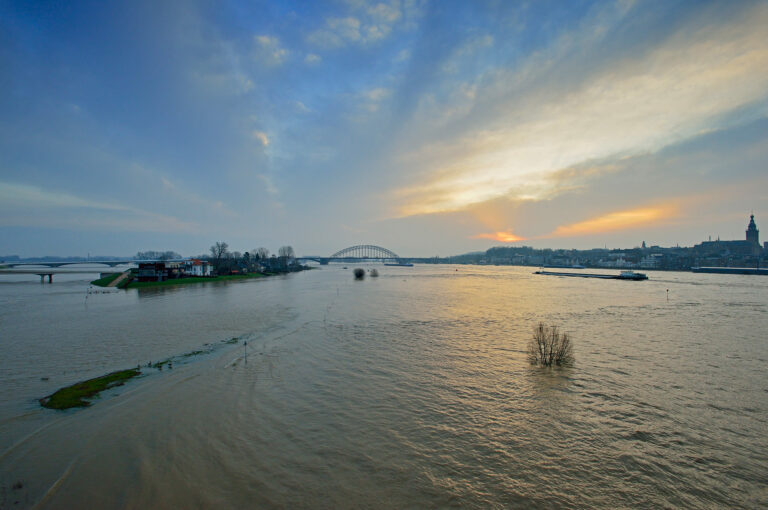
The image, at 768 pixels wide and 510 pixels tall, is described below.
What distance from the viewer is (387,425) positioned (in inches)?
368

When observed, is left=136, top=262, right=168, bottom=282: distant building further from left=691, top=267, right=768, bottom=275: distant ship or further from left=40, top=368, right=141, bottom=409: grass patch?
left=691, top=267, right=768, bottom=275: distant ship

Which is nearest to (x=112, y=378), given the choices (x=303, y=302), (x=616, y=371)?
(x=616, y=371)

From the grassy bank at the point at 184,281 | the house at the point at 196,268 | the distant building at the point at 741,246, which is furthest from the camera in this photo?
the distant building at the point at 741,246

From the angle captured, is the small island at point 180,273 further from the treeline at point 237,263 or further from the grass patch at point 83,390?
the grass patch at point 83,390

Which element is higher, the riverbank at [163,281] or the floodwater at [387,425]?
the riverbank at [163,281]

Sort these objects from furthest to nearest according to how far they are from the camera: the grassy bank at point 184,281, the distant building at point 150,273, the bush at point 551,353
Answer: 1. the distant building at point 150,273
2. the grassy bank at point 184,281
3. the bush at point 551,353

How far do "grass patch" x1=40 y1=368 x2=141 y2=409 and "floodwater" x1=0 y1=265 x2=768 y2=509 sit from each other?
0.42m

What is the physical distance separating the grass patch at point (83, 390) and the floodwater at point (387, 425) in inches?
16.4

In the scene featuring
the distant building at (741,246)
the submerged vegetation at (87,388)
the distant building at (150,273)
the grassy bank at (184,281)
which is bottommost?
the submerged vegetation at (87,388)

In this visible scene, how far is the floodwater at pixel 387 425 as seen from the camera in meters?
6.66

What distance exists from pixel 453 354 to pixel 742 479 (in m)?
10.5

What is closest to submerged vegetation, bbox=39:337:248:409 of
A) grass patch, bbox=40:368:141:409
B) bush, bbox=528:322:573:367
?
grass patch, bbox=40:368:141:409

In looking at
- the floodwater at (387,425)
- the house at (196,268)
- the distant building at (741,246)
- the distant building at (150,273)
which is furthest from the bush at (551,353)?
the distant building at (741,246)

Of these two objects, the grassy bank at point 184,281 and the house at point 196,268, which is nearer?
the grassy bank at point 184,281
